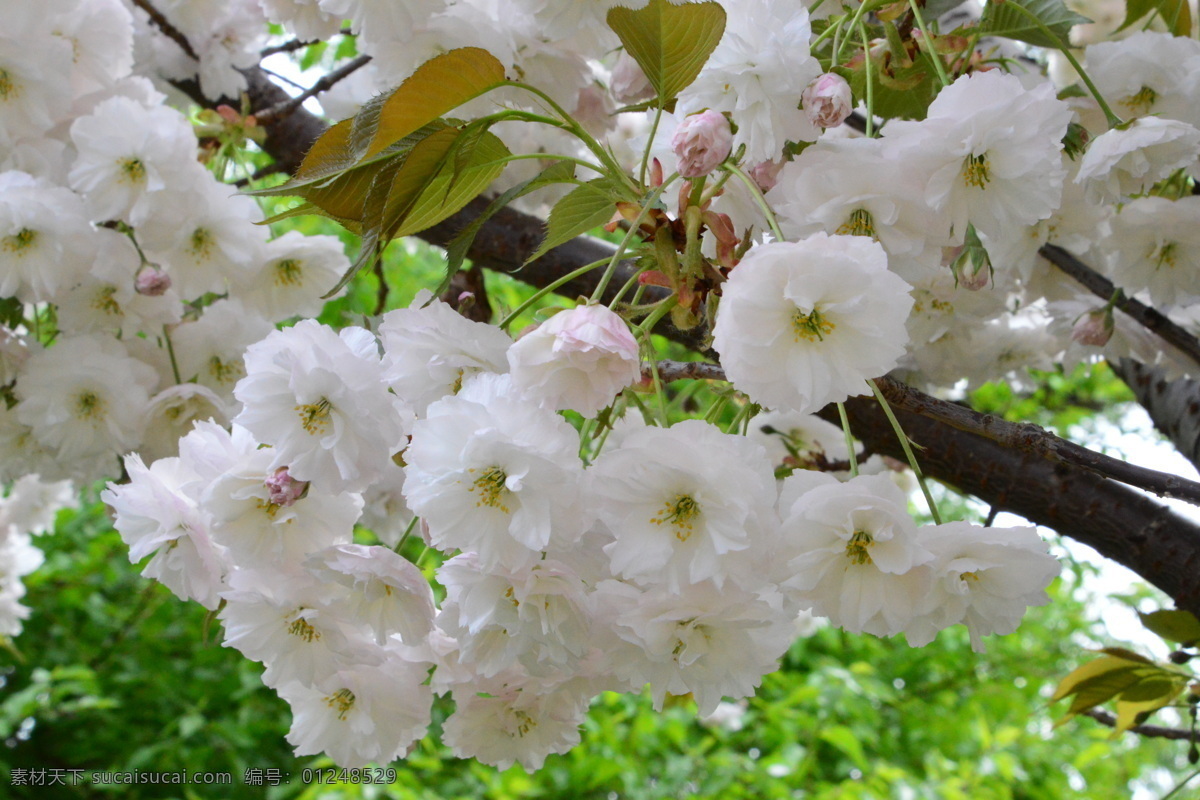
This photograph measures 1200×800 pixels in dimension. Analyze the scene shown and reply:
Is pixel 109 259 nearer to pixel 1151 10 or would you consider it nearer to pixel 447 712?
pixel 1151 10

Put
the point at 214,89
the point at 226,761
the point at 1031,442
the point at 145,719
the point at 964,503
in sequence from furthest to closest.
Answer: the point at 964,503
the point at 145,719
the point at 226,761
the point at 214,89
the point at 1031,442

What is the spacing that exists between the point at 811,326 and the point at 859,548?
160mm

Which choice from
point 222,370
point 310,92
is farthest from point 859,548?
point 310,92

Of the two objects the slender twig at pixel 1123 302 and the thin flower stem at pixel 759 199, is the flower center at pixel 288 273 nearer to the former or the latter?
the thin flower stem at pixel 759 199

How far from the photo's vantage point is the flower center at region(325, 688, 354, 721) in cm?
91

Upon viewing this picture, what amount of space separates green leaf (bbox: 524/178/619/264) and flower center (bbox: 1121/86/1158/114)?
0.59 metres

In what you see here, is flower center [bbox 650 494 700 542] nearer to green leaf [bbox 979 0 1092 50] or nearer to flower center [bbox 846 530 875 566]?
flower center [bbox 846 530 875 566]

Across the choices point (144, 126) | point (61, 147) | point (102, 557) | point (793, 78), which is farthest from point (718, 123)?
point (102, 557)

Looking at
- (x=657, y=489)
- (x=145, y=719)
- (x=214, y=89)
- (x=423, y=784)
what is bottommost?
(x=657, y=489)

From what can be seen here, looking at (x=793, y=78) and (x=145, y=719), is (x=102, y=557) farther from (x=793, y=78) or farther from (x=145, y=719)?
(x=793, y=78)

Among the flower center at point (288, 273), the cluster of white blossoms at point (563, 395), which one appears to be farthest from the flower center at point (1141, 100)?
the flower center at point (288, 273)

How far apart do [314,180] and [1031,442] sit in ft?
1.68

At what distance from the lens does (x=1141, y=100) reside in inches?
40.2

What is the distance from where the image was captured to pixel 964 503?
122 inches
